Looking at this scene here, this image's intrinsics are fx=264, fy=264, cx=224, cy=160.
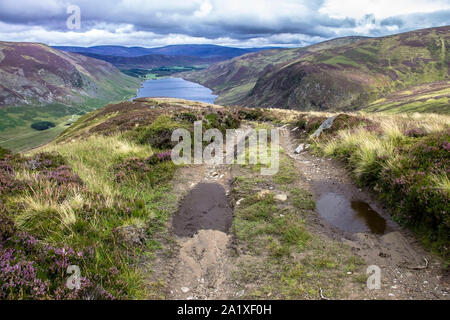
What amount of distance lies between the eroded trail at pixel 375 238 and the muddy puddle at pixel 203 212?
103 inches

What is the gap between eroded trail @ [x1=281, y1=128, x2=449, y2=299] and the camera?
5.00 metres

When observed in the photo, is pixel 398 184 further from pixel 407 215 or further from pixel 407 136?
pixel 407 136

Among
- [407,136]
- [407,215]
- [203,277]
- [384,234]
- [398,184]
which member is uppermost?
[407,136]

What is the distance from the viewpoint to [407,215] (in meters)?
6.80

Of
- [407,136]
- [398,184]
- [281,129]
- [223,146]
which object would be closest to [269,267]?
[398,184]

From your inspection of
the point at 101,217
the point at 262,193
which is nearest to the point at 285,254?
the point at 262,193

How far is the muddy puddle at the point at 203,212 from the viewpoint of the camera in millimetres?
7676

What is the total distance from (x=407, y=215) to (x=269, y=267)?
12.9 feet

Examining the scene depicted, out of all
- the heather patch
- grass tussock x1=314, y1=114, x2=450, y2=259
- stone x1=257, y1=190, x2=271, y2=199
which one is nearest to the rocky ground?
grass tussock x1=314, y1=114, x2=450, y2=259

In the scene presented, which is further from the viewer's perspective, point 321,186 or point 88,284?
point 321,186

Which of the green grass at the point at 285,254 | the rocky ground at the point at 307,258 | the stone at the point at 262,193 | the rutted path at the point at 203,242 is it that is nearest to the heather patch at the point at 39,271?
the rocky ground at the point at 307,258

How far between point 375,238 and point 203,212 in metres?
4.90
